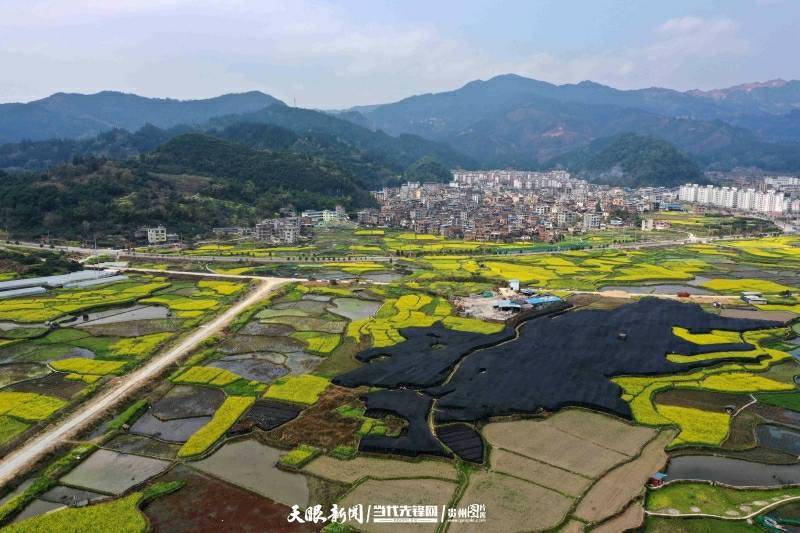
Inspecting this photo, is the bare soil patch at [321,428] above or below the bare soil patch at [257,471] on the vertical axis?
above

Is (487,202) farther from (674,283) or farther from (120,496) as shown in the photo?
(120,496)

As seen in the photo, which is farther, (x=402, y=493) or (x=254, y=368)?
(x=254, y=368)

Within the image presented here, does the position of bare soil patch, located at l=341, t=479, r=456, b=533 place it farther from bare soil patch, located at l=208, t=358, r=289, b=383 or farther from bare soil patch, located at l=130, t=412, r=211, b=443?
bare soil patch, located at l=208, t=358, r=289, b=383

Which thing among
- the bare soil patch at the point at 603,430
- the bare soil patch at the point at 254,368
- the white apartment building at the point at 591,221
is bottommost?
the bare soil patch at the point at 254,368

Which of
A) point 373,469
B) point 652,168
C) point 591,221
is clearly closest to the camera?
point 373,469

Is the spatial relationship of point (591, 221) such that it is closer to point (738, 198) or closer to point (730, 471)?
point (738, 198)

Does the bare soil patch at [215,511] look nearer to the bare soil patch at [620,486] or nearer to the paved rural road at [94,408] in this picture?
the paved rural road at [94,408]

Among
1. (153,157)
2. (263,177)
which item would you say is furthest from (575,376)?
(153,157)

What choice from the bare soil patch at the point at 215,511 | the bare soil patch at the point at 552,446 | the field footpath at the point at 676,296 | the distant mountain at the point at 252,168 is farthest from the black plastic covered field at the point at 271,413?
the distant mountain at the point at 252,168

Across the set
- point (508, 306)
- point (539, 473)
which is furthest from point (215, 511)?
point (508, 306)
